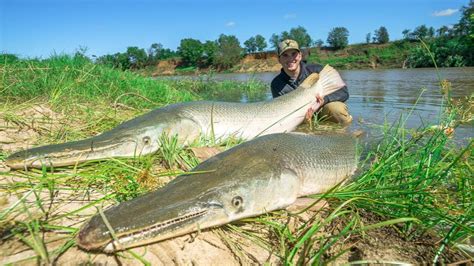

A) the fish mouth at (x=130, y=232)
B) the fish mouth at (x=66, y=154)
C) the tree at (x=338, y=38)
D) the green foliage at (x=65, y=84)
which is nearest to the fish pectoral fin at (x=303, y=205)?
the fish mouth at (x=130, y=232)

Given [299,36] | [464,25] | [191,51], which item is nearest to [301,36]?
[299,36]

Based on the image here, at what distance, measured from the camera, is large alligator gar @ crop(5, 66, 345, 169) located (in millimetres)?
2721

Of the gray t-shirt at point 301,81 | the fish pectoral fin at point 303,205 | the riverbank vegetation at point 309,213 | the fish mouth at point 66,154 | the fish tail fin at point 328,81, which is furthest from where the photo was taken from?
the gray t-shirt at point 301,81

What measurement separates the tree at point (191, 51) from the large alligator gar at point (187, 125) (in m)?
75.8

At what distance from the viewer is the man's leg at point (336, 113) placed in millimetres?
6082

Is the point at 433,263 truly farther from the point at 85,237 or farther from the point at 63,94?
the point at 63,94

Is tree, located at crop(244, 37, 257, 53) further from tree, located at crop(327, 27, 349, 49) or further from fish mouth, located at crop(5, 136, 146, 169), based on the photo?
fish mouth, located at crop(5, 136, 146, 169)

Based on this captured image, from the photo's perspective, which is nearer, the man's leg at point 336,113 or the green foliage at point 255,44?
the man's leg at point 336,113

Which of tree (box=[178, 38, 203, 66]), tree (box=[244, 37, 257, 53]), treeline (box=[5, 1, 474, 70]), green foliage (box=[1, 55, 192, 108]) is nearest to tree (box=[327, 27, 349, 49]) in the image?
treeline (box=[5, 1, 474, 70])

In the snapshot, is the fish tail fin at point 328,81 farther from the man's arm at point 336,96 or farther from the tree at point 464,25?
the tree at point 464,25

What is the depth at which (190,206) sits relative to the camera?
6.12 feet

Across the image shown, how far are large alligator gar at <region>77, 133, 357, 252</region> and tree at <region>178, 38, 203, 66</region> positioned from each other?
256 ft

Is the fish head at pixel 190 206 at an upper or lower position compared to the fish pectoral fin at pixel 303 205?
upper

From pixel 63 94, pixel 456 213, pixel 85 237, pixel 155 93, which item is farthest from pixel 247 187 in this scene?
pixel 155 93
